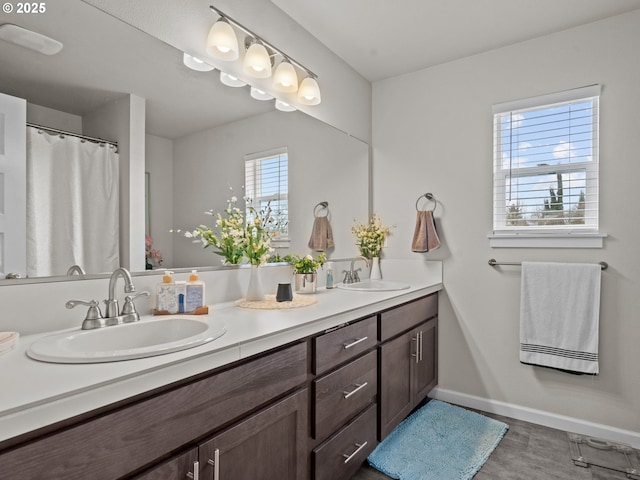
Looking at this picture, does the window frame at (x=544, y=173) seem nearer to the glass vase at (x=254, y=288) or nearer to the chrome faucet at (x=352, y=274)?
the chrome faucet at (x=352, y=274)

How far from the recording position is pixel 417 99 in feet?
9.39

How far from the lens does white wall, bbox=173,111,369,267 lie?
1678 millimetres

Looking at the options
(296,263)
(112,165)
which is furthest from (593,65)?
(112,165)

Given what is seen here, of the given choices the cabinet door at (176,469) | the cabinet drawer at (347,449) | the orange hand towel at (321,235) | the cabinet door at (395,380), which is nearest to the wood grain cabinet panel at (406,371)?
the cabinet door at (395,380)

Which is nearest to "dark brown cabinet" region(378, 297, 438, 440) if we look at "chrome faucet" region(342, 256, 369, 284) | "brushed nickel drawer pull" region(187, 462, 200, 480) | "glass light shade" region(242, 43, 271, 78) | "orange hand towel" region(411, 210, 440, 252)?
"orange hand towel" region(411, 210, 440, 252)

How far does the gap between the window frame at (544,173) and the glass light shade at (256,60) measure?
1587 millimetres

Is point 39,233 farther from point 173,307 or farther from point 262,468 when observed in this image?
point 262,468

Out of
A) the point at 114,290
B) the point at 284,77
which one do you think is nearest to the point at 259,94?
the point at 284,77

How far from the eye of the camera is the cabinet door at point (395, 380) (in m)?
1.93

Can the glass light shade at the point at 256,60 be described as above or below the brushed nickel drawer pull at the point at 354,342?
above

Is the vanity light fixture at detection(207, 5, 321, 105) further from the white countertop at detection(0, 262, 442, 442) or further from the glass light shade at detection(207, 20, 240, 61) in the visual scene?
the white countertop at detection(0, 262, 442, 442)

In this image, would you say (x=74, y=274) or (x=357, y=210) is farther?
(x=357, y=210)

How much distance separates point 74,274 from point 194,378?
2.08 feet

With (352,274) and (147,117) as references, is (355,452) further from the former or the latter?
(147,117)
